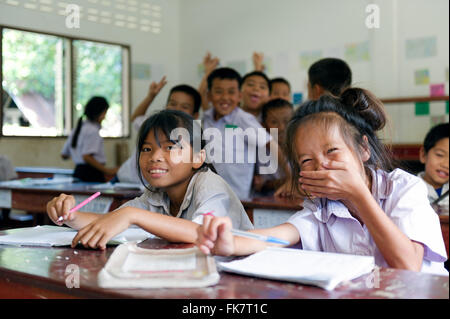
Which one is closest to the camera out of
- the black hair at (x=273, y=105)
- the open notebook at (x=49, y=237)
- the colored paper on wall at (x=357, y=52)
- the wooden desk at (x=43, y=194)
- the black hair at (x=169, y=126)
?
the open notebook at (x=49, y=237)

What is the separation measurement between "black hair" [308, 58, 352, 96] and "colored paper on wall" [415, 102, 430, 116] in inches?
111

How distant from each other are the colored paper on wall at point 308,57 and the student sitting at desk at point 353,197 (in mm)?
4568

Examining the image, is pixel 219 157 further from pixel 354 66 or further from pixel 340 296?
pixel 354 66

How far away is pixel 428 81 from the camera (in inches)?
193

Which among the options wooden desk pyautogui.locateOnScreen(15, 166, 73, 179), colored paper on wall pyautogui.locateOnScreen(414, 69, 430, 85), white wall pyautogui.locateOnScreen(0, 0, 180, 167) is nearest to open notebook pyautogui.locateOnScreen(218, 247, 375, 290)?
colored paper on wall pyautogui.locateOnScreen(414, 69, 430, 85)

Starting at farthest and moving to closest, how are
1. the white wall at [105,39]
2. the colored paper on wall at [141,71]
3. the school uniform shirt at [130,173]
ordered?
the colored paper on wall at [141,71] → the white wall at [105,39] → the school uniform shirt at [130,173]

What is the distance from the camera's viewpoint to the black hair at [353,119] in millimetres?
1205

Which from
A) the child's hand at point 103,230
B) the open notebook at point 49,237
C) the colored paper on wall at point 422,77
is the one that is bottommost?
the open notebook at point 49,237

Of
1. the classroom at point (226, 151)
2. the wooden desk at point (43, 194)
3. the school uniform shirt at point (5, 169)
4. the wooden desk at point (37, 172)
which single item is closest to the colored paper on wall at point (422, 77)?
the classroom at point (226, 151)

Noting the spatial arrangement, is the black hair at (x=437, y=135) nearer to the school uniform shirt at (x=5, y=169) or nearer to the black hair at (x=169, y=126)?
the black hair at (x=169, y=126)

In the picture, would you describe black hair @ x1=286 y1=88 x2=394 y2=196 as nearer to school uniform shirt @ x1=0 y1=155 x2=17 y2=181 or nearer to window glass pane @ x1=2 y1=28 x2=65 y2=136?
school uniform shirt @ x1=0 y1=155 x2=17 y2=181

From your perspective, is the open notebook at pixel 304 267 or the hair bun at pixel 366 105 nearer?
the open notebook at pixel 304 267

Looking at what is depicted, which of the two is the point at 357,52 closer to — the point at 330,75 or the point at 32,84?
the point at 330,75

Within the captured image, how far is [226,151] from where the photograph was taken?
2848mm
